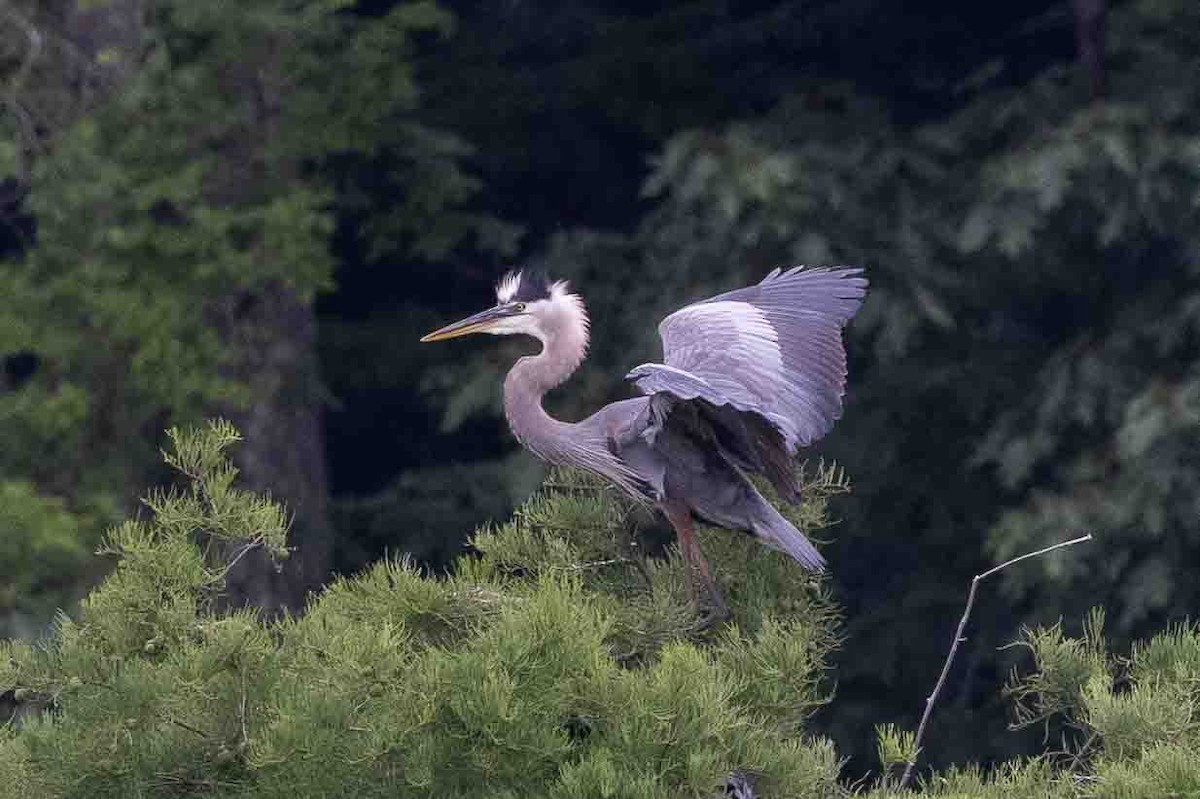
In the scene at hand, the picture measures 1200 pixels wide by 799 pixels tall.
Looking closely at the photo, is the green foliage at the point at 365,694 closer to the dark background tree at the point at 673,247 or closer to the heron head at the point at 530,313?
the heron head at the point at 530,313

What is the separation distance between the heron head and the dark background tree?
136 inches

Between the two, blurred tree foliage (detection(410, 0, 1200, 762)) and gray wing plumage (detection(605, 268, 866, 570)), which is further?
blurred tree foliage (detection(410, 0, 1200, 762))

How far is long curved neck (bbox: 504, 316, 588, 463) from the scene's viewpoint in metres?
5.76

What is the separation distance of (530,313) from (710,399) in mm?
1623

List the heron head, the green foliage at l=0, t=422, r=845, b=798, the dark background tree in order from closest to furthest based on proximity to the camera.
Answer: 1. the green foliage at l=0, t=422, r=845, b=798
2. the heron head
3. the dark background tree

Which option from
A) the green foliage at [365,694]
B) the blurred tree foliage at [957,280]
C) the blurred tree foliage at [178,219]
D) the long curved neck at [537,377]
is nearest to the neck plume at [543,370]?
the long curved neck at [537,377]

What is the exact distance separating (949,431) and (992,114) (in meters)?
1.87

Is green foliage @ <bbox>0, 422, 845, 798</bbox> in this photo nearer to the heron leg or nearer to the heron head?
the heron leg

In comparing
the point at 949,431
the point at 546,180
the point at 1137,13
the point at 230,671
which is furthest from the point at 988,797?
the point at 546,180

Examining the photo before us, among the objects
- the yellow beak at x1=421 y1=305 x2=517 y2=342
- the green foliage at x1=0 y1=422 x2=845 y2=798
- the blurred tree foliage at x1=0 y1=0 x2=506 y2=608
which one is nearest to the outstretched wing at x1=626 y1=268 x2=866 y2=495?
the yellow beak at x1=421 y1=305 x2=517 y2=342

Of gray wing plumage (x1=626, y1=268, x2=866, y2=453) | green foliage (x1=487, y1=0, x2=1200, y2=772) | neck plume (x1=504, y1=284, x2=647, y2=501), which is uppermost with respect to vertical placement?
gray wing plumage (x1=626, y1=268, x2=866, y2=453)

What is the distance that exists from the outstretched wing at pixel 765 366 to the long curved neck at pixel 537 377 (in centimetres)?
32

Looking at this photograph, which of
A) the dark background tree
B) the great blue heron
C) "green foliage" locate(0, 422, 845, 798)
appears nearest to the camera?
"green foliage" locate(0, 422, 845, 798)

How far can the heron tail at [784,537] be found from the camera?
14.9 feet
